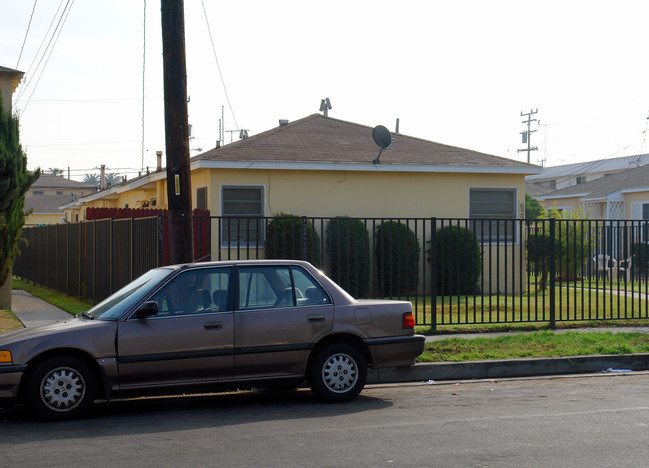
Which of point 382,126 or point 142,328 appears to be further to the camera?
point 382,126

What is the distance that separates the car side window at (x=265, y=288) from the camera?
8.18 m

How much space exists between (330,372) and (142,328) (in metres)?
2.05

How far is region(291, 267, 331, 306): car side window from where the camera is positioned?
330 inches

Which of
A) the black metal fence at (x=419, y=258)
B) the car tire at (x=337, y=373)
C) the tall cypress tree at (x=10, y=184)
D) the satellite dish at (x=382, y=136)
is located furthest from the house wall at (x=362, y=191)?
the car tire at (x=337, y=373)

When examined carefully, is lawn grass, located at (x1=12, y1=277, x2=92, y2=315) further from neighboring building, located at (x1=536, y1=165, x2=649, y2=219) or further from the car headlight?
neighboring building, located at (x1=536, y1=165, x2=649, y2=219)

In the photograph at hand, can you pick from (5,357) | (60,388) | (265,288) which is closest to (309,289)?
(265,288)

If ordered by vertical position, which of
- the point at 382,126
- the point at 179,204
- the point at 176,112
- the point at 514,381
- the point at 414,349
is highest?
the point at 382,126

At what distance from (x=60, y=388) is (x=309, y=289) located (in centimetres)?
274

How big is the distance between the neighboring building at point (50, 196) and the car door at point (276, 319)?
2290 inches

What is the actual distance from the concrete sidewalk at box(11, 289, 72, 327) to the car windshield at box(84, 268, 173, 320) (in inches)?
209

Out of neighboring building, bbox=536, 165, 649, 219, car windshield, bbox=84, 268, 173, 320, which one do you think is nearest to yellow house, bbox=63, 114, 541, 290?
car windshield, bbox=84, 268, 173, 320

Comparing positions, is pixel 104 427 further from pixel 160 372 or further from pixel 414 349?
pixel 414 349

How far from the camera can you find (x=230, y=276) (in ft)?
26.9

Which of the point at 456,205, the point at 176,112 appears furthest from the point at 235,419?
the point at 456,205
